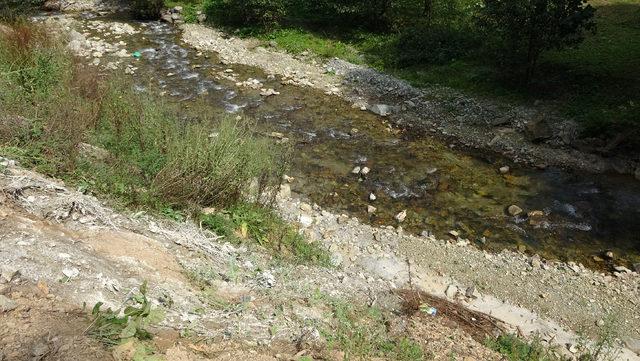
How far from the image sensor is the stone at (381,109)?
13602 millimetres

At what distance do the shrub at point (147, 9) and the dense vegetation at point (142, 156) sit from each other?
500 inches

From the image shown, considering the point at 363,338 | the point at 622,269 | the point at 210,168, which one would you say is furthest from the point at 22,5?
the point at 622,269

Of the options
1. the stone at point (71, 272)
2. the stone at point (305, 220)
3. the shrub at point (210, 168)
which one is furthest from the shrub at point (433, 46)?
the stone at point (71, 272)

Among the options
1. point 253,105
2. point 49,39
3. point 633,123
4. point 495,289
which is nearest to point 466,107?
point 633,123

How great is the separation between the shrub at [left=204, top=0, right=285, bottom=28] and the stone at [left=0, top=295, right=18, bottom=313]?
1633 centimetres

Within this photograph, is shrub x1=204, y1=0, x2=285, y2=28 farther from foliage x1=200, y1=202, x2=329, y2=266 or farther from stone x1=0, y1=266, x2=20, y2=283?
stone x1=0, y1=266, x2=20, y2=283

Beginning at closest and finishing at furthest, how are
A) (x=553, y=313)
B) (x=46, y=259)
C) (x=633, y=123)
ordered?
1. (x=46, y=259)
2. (x=553, y=313)
3. (x=633, y=123)

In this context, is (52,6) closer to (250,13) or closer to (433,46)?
(250,13)

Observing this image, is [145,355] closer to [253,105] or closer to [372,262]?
[372,262]

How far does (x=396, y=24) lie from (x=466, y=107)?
626 centimetres

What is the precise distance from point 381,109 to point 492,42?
194 inches

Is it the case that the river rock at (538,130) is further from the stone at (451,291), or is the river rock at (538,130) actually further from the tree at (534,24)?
the stone at (451,291)

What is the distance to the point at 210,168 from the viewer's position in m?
6.86

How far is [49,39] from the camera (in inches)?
387
